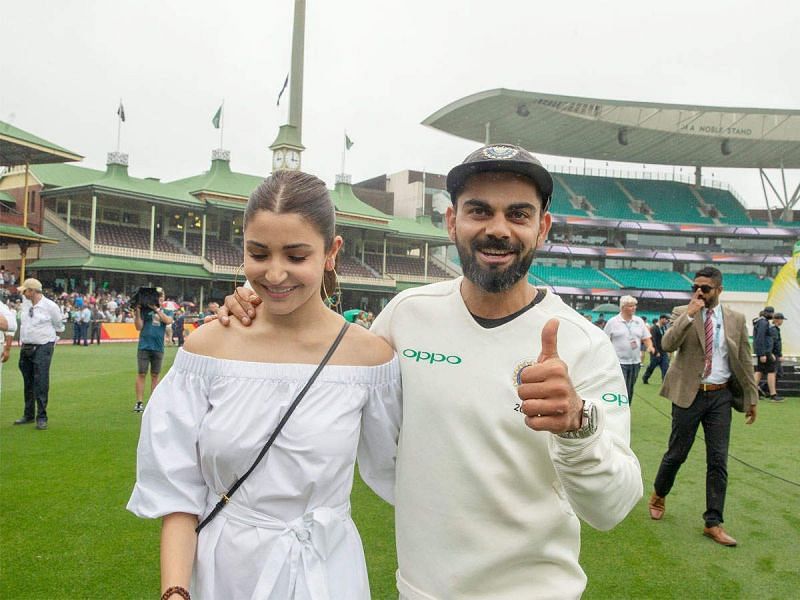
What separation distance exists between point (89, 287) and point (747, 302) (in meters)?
40.9

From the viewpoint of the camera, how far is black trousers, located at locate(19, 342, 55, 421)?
25.6 ft

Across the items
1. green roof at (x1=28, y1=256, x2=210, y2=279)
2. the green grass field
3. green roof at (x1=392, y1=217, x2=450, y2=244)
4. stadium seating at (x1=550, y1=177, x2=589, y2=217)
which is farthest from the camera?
stadium seating at (x1=550, y1=177, x2=589, y2=217)

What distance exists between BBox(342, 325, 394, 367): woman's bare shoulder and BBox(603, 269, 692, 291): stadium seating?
152 feet

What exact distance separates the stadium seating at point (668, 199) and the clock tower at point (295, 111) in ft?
Answer: 144

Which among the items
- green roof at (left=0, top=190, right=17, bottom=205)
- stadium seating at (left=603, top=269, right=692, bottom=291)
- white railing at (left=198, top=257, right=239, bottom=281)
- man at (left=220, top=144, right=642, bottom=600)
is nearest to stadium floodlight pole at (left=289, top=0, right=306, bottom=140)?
man at (left=220, top=144, right=642, bottom=600)

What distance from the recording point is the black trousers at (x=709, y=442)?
4.80 meters

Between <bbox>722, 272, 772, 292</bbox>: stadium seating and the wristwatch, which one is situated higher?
<bbox>722, 272, 772, 292</bbox>: stadium seating

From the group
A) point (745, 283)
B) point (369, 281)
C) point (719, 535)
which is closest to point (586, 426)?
point (719, 535)

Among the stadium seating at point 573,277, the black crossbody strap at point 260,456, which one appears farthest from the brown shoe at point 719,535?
the stadium seating at point 573,277

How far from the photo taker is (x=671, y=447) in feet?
17.0

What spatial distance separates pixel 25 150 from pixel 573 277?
1359 inches

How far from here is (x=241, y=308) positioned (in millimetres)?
1935

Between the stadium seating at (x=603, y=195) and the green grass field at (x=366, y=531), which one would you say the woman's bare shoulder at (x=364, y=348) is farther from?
the stadium seating at (x=603, y=195)

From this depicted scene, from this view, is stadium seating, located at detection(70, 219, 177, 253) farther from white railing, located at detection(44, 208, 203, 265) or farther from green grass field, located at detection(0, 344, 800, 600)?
green grass field, located at detection(0, 344, 800, 600)
